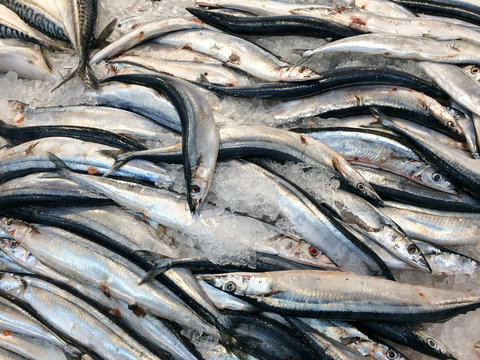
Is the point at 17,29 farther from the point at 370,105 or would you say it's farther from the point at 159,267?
the point at 370,105

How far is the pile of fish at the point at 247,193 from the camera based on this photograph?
2.41 metres

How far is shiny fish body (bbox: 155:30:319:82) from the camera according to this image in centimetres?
307

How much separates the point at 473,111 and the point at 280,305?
229cm

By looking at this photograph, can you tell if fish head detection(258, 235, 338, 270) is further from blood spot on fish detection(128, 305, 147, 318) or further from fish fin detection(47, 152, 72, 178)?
fish fin detection(47, 152, 72, 178)

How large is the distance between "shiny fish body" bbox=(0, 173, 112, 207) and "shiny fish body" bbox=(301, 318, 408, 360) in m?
1.75

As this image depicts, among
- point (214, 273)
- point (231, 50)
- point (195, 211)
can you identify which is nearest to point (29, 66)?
point (231, 50)

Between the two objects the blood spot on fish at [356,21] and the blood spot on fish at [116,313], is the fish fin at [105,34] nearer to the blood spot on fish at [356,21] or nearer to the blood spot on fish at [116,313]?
the blood spot on fish at [356,21]

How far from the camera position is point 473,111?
3043mm

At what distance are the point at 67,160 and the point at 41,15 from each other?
1.81m

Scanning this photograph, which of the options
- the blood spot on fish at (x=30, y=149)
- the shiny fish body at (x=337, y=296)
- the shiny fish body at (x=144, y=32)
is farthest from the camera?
the shiny fish body at (x=144, y=32)

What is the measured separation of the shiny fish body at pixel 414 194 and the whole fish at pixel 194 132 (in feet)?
3.95

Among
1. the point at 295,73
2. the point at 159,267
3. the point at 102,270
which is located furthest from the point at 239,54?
the point at 102,270

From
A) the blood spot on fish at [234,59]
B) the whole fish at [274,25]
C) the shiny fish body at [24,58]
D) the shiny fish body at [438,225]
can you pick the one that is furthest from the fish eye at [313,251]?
the shiny fish body at [24,58]

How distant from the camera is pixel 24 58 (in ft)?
11.5
